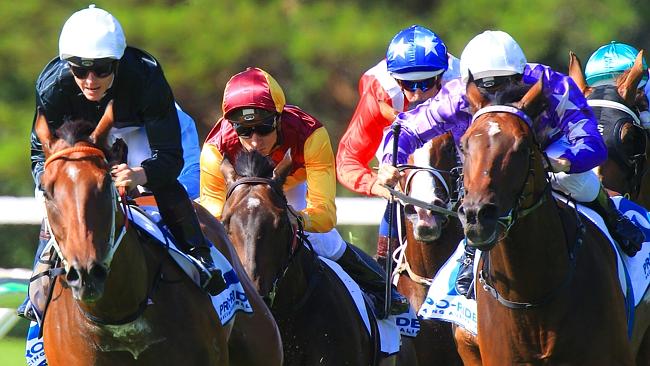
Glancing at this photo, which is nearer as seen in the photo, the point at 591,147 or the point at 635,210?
the point at 591,147

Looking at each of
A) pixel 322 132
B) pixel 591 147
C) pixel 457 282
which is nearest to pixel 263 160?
pixel 322 132

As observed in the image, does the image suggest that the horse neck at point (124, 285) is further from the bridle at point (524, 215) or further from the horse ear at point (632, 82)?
the horse ear at point (632, 82)

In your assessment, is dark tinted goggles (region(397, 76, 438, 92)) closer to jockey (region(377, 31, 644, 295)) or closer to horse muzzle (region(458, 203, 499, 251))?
jockey (region(377, 31, 644, 295))

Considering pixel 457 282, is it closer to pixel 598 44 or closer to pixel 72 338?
pixel 72 338

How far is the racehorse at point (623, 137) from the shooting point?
324 inches

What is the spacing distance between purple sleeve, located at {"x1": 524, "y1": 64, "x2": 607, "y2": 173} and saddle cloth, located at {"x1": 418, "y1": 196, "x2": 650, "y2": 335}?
0.43m

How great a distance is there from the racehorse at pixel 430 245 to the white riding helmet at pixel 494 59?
1051 mm

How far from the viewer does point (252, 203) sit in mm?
6691

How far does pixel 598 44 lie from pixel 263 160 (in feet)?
27.4

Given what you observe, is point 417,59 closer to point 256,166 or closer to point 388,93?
point 388,93

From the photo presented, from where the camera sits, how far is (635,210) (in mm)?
7234

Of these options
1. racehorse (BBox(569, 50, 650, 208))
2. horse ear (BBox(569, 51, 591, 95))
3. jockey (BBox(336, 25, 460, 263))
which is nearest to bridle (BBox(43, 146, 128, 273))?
jockey (BBox(336, 25, 460, 263))

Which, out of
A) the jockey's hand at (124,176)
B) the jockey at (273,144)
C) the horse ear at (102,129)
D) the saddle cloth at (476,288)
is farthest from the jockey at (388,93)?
the horse ear at (102,129)

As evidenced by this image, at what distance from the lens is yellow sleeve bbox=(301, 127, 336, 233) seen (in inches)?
279
